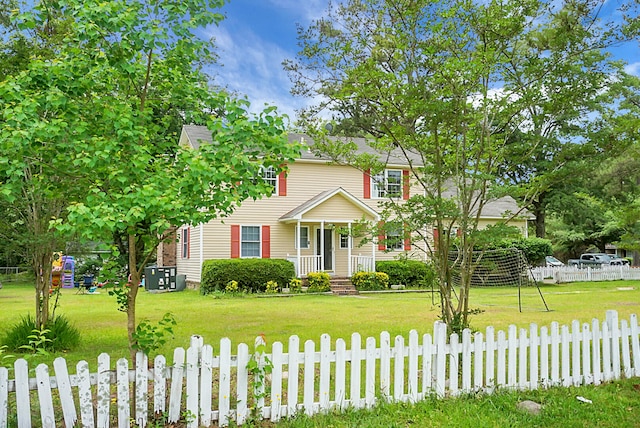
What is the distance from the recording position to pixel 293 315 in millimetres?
11500

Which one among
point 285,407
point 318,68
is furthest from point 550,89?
point 285,407

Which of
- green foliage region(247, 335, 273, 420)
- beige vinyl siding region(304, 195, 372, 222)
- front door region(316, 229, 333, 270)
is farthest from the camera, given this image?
front door region(316, 229, 333, 270)

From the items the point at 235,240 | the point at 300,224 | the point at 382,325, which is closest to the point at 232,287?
the point at 235,240

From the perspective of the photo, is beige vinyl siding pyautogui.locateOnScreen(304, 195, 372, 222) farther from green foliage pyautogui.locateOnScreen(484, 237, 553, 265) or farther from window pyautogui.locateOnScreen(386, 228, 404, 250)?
window pyautogui.locateOnScreen(386, 228, 404, 250)

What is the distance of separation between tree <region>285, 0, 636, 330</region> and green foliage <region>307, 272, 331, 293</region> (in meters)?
12.6

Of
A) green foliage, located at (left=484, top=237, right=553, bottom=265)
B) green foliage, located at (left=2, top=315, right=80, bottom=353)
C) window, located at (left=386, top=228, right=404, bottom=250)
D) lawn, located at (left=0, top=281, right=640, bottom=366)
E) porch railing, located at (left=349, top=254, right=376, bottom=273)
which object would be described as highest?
window, located at (left=386, top=228, right=404, bottom=250)

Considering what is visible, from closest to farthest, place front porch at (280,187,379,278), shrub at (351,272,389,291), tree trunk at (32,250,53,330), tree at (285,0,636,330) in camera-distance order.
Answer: tree at (285,0,636,330) → tree trunk at (32,250,53,330) → shrub at (351,272,389,291) → front porch at (280,187,379,278)

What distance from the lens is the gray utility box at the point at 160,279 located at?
19.8m

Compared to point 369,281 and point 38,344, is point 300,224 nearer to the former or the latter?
point 369,281

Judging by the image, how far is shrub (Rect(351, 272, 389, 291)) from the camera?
62.8 ft

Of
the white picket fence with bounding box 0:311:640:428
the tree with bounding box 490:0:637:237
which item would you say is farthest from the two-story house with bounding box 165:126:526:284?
the white picket fence with bounding box 0:311:640:428

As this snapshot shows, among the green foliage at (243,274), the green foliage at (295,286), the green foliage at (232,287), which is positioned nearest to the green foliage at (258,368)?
the green foliage at (232,287)

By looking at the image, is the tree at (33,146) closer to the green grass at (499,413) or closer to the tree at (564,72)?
the green grass at (499,413)

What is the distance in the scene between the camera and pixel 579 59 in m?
5.33
